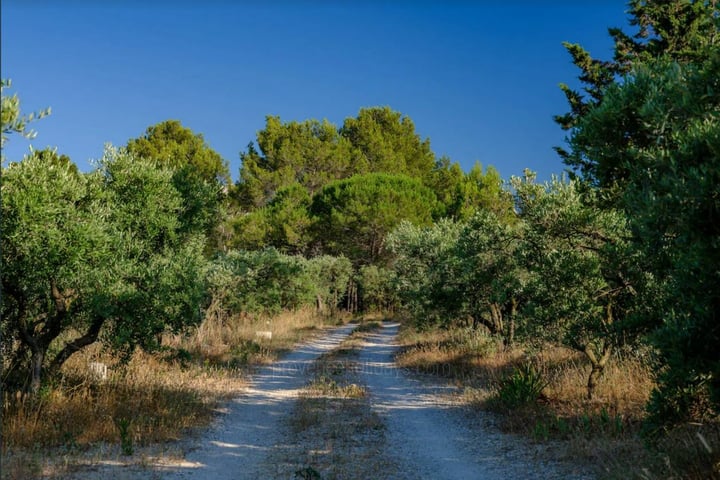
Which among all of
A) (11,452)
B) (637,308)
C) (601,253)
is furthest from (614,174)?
(11,452)

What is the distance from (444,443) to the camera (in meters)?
9.39

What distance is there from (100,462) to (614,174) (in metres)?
8.03

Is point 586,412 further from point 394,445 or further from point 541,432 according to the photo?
point 394,445

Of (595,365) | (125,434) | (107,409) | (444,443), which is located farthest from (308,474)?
(595,365)

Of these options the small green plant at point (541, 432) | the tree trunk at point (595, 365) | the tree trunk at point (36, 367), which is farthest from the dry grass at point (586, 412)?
the tree trunk at point (36, 367)

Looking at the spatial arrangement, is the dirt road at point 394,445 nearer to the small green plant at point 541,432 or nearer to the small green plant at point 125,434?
the small green plant at point 541,432

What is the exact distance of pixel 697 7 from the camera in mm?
21109

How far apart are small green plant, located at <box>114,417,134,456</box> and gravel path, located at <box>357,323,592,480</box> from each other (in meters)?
3.82

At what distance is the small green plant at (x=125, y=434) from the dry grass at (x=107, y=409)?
0.02 meters

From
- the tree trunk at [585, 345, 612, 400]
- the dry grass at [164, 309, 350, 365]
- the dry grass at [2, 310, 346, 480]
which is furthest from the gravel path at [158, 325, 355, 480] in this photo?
the tree trunk at [585, 345, 612, 400]

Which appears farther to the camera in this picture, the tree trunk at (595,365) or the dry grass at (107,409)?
the tree trunk at (595,365)

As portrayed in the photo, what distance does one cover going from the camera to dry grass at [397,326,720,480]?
6.41 m

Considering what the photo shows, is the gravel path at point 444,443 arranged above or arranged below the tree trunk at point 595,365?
below

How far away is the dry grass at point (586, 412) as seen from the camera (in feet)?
21.0
